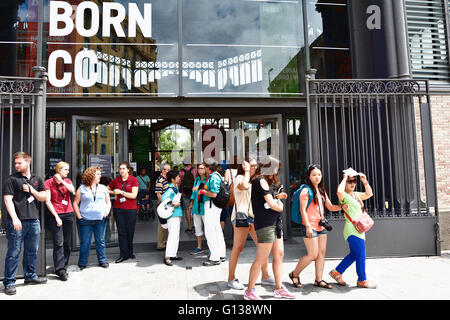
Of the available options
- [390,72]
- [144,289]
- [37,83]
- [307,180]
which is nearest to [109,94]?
[37,83]

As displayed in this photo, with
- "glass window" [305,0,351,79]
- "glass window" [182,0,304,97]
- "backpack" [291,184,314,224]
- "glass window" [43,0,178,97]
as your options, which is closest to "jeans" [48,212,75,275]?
"glass window" [43,0,178,97]

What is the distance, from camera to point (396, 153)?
21.0 feet

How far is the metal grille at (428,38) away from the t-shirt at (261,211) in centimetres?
601

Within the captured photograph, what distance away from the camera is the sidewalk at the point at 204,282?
3.99 meters

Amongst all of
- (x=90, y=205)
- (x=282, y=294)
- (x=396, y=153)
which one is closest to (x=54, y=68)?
(x=90, y=205)

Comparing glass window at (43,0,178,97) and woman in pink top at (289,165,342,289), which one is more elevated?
glass window at (43,0,178,97)

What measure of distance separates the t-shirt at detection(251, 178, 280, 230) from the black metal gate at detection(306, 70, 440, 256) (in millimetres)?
2499

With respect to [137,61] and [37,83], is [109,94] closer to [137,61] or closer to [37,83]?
[137,61]

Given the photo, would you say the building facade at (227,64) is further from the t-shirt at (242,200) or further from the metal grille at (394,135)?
the t-shirt at (242,200)

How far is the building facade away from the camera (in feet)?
21.9

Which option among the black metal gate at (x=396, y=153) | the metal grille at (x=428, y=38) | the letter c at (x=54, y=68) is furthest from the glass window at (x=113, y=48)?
the metal grille at (x=428, y=38)

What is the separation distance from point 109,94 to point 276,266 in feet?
17.1

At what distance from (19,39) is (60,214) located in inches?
180

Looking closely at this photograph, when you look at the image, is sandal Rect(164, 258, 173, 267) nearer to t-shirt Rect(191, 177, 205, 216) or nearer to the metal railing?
t-shirt Rect(191, 177, 205, 216)
